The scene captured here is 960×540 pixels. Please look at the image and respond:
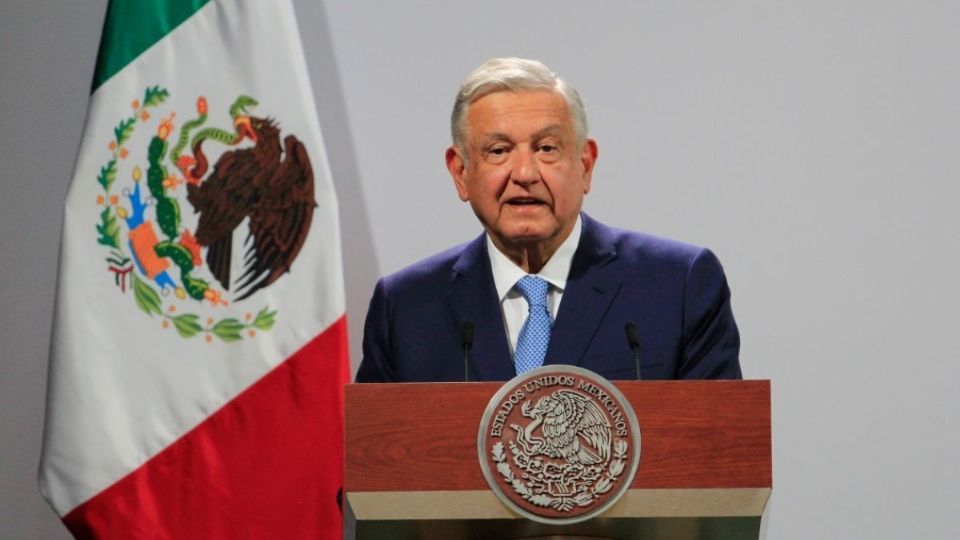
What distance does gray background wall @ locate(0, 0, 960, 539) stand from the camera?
3227 millimetres

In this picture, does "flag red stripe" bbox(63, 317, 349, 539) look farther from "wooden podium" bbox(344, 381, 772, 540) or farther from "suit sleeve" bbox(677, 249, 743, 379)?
"wooden podium" bbox(344, 381, 772, 540)

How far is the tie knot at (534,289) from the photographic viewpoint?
2.56 meters

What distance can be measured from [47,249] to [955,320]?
232 cm

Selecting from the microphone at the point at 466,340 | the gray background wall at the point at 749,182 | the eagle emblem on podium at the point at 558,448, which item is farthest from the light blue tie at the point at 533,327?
the gray background wall at the point at 749,182

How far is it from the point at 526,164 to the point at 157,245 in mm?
891

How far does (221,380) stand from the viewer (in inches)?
116

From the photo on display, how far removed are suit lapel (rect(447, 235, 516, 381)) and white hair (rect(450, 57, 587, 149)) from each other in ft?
0.81

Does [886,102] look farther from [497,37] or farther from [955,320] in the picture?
[497,37]

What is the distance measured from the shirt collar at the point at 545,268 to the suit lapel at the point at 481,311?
0.06ft

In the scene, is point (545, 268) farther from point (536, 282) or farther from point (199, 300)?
point (199, 300)

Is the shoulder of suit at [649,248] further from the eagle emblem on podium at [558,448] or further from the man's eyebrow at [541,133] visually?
the eagle emblem on podium at [558,448]

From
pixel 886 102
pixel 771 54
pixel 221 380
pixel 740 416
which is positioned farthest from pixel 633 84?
pixel 740 416

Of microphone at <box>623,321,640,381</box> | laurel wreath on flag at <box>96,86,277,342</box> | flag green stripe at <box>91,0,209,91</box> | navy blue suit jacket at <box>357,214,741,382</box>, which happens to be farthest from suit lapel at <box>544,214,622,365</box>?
flag green stripe at <box>91,0,209,91</box>

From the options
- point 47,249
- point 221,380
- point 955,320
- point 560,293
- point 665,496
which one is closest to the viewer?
point 665,496
